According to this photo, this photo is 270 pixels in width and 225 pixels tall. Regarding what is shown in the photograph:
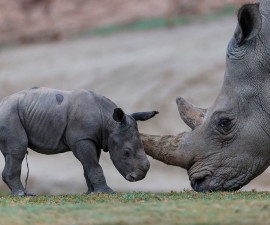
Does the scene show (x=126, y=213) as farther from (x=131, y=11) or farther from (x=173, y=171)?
(x=131, y=11)

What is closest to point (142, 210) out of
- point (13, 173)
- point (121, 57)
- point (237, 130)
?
point (13, 173)

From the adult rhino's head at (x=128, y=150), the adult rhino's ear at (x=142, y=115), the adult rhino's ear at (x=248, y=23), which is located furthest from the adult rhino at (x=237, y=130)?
the adult rhino's head at (x=128, y=150)

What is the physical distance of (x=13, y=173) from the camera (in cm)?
937

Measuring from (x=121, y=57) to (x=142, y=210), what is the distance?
14.3 m

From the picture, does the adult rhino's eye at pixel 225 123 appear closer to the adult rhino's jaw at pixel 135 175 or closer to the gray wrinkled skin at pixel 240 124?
the gray wrinkled skin at pixel 240 124

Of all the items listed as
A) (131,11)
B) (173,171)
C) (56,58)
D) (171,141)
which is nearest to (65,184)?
(173,171)

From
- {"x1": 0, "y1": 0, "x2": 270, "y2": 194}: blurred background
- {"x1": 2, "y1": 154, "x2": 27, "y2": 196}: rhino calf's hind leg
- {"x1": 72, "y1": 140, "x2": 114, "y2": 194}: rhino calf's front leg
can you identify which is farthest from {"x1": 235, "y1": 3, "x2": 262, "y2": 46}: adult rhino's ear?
{"x1": 0, "y1": 0, "x2": 270, "y2": 194}: blurred background

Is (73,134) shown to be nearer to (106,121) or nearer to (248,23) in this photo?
(106,121)

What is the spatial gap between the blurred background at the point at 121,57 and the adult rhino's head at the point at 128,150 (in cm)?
637

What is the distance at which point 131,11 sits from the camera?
86.2ft

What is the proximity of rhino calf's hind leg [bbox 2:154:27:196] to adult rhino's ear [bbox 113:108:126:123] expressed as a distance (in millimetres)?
845

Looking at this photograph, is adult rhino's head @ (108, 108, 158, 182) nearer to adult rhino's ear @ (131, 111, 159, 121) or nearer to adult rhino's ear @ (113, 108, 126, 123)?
adult rhino's ear @ (113, 108, 126, 123)

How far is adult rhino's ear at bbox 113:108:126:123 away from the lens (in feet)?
30.2

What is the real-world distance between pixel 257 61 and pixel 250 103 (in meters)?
0.37
